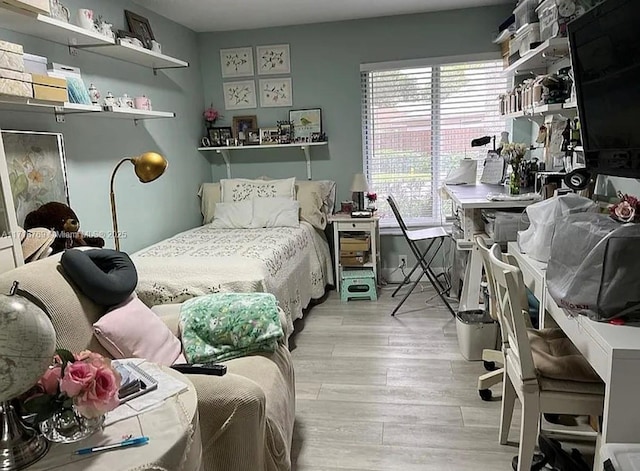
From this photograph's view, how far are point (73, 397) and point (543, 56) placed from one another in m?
2.98

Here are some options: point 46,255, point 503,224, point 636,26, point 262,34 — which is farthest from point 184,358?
point 262,34

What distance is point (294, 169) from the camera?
454 cm

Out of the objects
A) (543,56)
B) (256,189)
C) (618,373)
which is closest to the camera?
(618,373)

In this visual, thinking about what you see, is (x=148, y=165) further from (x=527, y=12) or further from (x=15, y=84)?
(x=527, y=12)

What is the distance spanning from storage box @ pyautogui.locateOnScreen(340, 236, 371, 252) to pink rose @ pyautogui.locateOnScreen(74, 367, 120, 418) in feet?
10.1

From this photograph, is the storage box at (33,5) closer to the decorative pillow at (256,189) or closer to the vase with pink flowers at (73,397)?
the vase with pink flowers at (73,397)

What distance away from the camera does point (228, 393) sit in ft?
5.06

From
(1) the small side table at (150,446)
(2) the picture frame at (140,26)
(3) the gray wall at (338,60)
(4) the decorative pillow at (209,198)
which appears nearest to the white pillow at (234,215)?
(4) the decorative pillow at (209,198)

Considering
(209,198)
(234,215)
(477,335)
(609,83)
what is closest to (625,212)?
(609,83)

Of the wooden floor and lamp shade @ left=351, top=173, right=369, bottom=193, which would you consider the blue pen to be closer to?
the wooden floor

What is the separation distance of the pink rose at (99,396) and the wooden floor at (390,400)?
117 cm

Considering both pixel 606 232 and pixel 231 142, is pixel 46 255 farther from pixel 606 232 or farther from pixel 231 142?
pixel 231 142

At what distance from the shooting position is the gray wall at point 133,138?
2.75m

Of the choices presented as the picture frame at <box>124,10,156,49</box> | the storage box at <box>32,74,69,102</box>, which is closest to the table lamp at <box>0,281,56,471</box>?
the storage box at <box>32,74,69,102</box>
